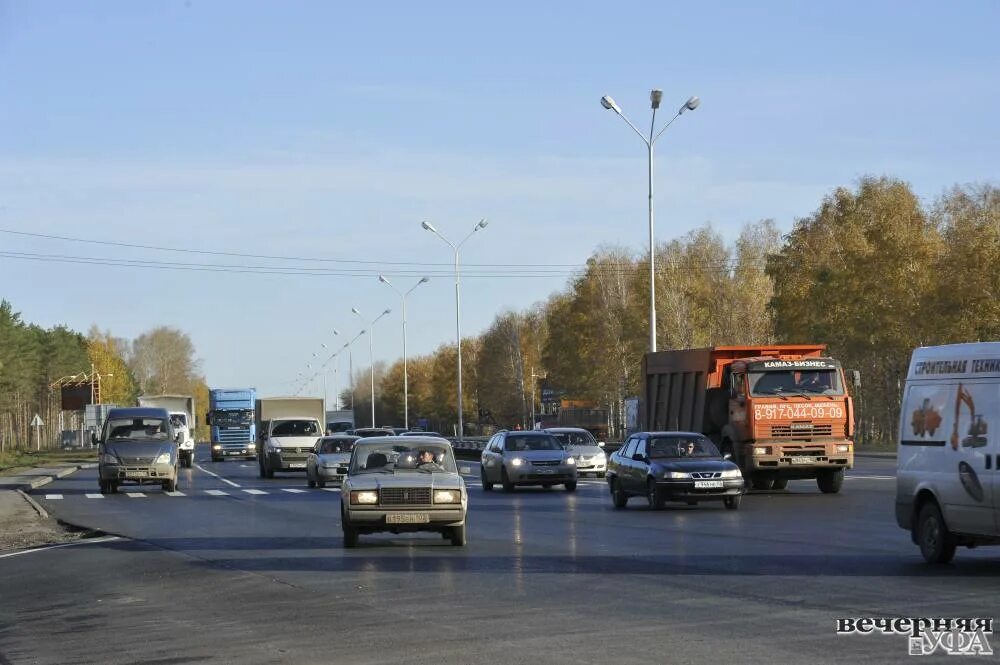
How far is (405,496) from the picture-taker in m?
20.0

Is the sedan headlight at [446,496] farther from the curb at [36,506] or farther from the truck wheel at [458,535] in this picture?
the curb at [36,506]

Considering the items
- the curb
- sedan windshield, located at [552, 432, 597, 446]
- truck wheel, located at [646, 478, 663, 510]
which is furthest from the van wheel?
sedan windshield, located at [552, 432, 597, 446]

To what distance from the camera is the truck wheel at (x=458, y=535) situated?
20375 mm

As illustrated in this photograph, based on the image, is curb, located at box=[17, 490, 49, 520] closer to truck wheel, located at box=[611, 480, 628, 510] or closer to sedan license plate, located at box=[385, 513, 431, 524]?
truck wheel, located at box=[611, 480, 628, 510]

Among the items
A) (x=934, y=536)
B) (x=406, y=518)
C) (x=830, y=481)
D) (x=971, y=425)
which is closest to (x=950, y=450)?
(x=971, y=425)

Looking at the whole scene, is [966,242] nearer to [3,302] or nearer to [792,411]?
[792,411]

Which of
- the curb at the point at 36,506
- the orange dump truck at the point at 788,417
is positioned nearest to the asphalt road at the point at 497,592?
the curb at the point at 36,506

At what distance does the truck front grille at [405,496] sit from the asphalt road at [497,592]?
0.67 metres

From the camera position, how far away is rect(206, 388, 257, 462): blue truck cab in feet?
247

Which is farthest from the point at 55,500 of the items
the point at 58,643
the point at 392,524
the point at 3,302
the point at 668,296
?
the point at 3,302

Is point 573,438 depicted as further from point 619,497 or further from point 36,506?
point 36,506

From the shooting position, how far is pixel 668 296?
102m

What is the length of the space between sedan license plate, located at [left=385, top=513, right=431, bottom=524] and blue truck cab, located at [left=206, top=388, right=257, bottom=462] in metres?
56.4

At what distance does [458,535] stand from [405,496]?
1.00 metres
